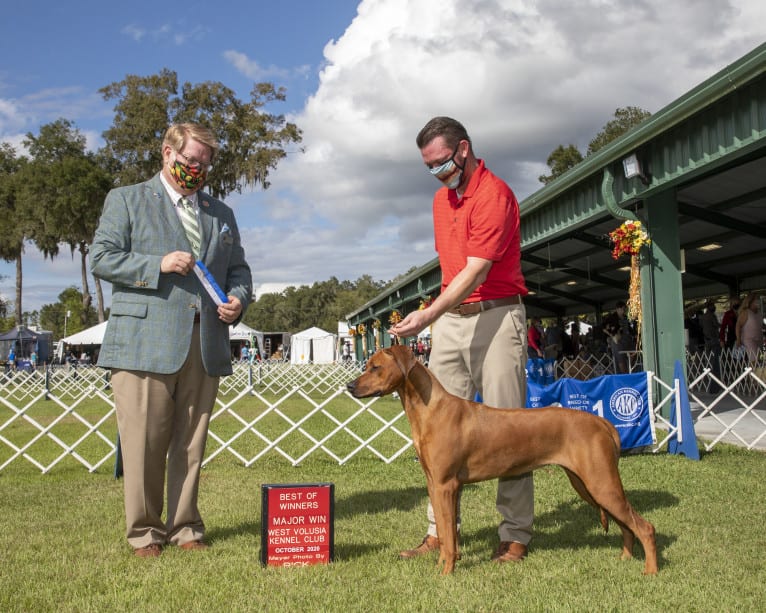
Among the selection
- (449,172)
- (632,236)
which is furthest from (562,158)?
(449,172)

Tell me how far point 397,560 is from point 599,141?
38.7 metres

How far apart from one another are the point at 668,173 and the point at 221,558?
7213mm

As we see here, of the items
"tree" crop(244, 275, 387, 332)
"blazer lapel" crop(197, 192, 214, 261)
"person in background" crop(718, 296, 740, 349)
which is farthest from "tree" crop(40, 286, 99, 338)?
"blazer lapel" crop(197, 192, 214, 261)

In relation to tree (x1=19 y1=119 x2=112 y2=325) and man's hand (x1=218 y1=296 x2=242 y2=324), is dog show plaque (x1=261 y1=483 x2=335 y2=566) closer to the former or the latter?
man's hand (x1=218 y1=296 x2=242 y2=324)

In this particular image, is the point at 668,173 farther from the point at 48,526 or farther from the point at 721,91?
the point at 48,526

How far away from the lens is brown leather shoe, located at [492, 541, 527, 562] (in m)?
3.56

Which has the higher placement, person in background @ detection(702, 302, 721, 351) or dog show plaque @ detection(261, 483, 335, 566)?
person in background @ detection(702, 302, 721, 351)

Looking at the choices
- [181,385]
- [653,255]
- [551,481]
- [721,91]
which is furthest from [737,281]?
[181,385]

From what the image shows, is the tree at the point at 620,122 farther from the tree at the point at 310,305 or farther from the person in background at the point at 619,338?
the tree at the point at 310,305

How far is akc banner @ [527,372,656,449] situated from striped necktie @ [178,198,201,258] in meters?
4.65

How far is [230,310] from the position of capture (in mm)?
3811

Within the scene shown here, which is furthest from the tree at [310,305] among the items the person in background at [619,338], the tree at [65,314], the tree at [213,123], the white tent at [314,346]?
the person in background at [619,338]

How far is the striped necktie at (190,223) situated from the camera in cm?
395

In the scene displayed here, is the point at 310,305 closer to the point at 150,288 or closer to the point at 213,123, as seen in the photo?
the point at 213,123
